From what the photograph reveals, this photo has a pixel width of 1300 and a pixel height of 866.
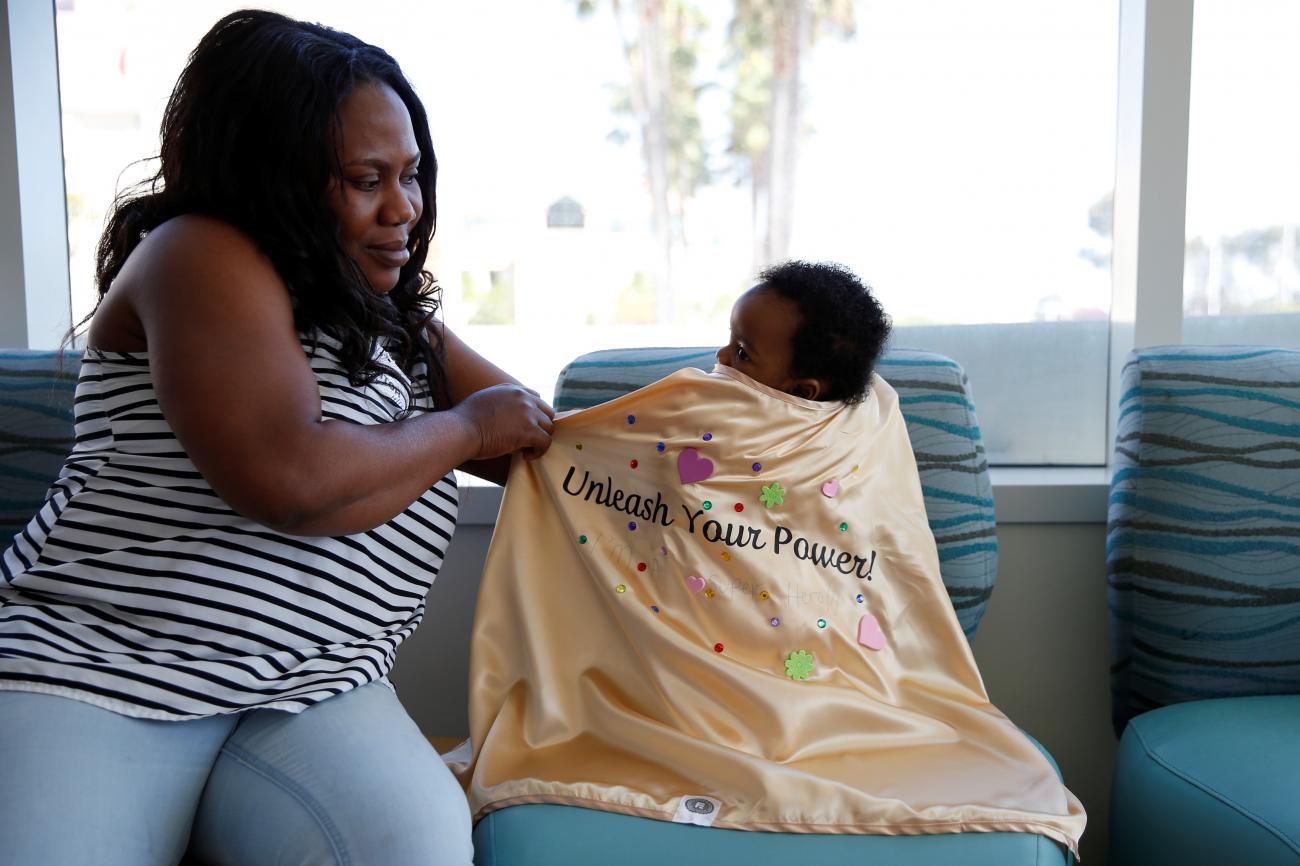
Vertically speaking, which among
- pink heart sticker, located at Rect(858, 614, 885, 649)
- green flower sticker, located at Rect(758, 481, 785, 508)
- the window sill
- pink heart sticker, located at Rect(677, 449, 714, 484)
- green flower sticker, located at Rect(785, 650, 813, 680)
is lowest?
green flower sticker, located at Rect(785, 650, 813, 680)

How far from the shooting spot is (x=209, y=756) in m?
1.16

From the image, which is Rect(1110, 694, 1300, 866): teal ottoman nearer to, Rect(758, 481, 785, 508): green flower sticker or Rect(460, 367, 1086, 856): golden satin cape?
Rect(460, 367, 1086, 856): golden satin cape

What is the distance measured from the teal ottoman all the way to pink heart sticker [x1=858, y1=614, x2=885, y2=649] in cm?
41

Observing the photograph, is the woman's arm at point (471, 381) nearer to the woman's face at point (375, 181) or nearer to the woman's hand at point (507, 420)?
the woman's hand at point (507, 420)

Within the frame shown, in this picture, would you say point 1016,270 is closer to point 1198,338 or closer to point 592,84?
point 1198,338

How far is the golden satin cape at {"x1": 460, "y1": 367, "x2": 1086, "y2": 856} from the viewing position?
1355mm

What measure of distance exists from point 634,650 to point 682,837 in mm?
273

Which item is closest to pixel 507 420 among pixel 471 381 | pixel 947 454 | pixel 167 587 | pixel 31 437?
pixel 471 381

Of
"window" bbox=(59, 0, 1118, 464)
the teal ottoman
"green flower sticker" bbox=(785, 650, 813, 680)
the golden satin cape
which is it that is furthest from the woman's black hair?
the teal ottoman

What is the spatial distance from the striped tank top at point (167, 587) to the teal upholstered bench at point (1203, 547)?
1106 mm

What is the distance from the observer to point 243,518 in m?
1.21

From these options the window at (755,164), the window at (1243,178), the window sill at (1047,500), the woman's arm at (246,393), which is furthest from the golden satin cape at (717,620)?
the window at (1243,178)

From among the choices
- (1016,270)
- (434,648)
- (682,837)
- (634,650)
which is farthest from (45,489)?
(1016,270)

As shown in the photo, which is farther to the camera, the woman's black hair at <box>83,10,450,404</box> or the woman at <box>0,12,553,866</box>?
the woman's black hair at <box>83,10,450,404</box>
